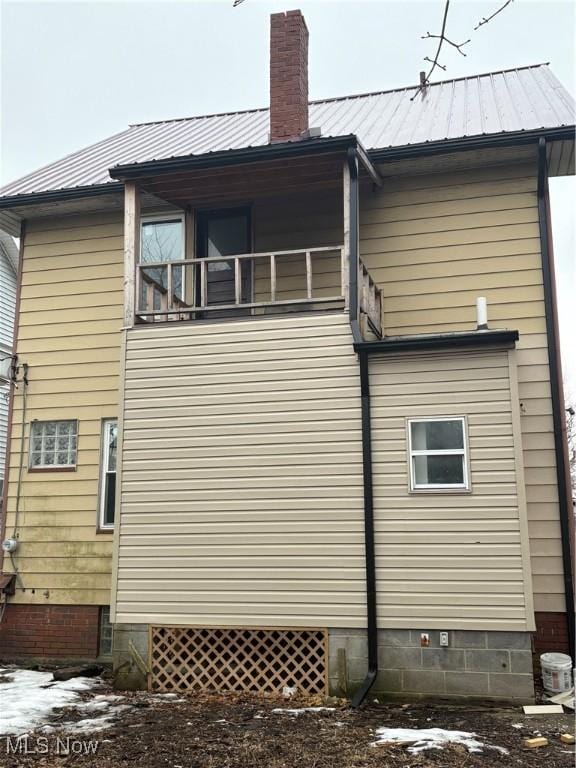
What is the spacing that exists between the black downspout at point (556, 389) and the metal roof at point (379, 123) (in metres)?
0.86

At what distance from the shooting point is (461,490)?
770 centimetres

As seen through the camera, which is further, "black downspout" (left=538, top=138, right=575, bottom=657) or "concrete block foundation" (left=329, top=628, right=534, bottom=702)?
"black downspout" (left=538, top=138, right=575, bottom=657)

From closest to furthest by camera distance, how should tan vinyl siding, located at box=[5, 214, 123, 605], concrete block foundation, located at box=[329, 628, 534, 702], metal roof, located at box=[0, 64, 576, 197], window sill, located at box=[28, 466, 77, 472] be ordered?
concrete block foundation, located at box=[329, 628, 534, 702]
metal roof, located at box=[0, 64, 576, 197]
tan vinyl siding, located at box=[5, 214, 123, 605]
window sill, located at box=[28, 466, 77, 472]

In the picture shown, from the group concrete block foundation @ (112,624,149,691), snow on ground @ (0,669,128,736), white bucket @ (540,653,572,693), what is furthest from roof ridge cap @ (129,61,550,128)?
snow on ground @ (0,669,128,736)

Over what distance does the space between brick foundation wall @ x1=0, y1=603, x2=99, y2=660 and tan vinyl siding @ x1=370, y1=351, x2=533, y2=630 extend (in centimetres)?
450

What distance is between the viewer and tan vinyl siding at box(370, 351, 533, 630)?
7.46 metres

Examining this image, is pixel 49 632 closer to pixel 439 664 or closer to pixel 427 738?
pixel 439 664

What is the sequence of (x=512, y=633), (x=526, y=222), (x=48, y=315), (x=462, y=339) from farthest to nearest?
1. (x=48, y=315)
2. (x=526, y=222)
3. (x=462, y=339)
4. (x=512, y=633)

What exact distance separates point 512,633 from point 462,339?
3.12 meters

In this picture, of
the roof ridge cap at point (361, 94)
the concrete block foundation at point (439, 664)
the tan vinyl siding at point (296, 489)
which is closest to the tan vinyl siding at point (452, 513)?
the tan vinyl siding at point (296, 489)

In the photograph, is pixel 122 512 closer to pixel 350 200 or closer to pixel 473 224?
pixel 350 200

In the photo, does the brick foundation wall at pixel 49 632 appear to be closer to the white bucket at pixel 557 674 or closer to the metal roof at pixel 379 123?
the white bucket at pixel 557 674

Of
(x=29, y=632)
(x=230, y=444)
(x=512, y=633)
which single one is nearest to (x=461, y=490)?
(x=512, y=633)

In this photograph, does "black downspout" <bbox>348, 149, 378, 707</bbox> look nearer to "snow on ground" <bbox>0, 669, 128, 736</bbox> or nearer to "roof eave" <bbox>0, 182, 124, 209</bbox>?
"snow on ground" <bbox>0, 669, 128, 736</bbox>
